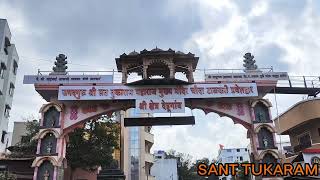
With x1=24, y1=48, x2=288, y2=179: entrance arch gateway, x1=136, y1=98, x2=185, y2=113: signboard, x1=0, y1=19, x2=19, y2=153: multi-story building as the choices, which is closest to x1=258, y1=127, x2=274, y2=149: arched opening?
x1=24, y1=48, x2=288, y2=179: entrance arch gateway

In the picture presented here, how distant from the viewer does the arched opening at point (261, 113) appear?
56.3ft

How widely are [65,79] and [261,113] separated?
10.2 metres

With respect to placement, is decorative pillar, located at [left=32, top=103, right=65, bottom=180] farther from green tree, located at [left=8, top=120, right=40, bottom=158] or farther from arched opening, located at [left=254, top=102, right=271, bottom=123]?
arched opening, located at [left=254, top=102, right=271, bottom=123]

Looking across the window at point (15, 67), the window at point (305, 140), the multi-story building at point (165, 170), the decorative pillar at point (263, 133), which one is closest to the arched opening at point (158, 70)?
the decorative pillar at point (263, 133)

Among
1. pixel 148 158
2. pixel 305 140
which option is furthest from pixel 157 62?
pixel 148 158

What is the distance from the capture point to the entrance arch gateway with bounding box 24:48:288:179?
16.9 m

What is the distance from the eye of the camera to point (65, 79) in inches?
682

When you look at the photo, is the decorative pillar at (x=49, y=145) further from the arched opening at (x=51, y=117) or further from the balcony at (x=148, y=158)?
the balcony at (x=148, y=158)

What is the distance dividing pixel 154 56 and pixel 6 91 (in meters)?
22.1

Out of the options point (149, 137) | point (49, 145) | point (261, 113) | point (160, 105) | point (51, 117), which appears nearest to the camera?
point (49, 145)

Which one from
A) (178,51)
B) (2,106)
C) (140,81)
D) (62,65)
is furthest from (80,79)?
(2,106)

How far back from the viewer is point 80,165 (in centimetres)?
2312

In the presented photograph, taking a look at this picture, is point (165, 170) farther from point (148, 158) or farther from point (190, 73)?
point (190, 73)

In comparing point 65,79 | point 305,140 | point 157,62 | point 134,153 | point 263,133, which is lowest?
point 263,133
